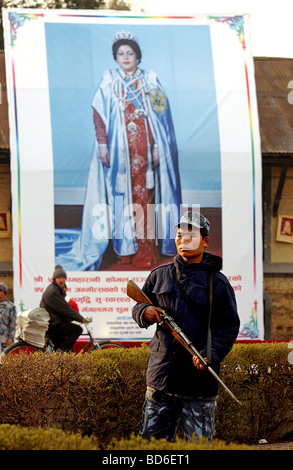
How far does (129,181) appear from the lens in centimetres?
1472

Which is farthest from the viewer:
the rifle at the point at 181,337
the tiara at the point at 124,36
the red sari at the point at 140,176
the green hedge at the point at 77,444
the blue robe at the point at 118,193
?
the tiara at the point at 124,36

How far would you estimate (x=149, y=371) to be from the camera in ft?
16.3

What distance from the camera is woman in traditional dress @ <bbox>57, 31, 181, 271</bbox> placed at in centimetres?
1454

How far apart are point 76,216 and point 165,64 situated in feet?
11.4

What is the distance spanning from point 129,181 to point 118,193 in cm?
33

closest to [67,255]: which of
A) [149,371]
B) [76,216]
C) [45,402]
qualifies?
[76,216]

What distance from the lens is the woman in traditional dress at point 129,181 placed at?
14.5 metres

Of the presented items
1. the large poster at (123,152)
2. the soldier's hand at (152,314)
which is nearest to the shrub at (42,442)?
the soldier's hand at (152,314)

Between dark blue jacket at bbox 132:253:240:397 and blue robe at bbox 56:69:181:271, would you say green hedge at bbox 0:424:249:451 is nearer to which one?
dark blue jacket at bbox 132:253:240:397

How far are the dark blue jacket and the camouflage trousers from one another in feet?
0.20

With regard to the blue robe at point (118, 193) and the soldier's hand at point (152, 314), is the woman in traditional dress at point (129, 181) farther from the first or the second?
the soldier's hand at point (152, 314)

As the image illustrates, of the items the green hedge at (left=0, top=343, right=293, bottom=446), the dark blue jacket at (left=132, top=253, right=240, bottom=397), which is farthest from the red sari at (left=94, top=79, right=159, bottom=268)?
the dark blue jacket at (left=132, top=253, right=240, bottom=397)

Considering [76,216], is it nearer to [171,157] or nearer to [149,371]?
[171,157]

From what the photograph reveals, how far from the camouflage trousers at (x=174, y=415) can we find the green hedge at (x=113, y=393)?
1605mm
